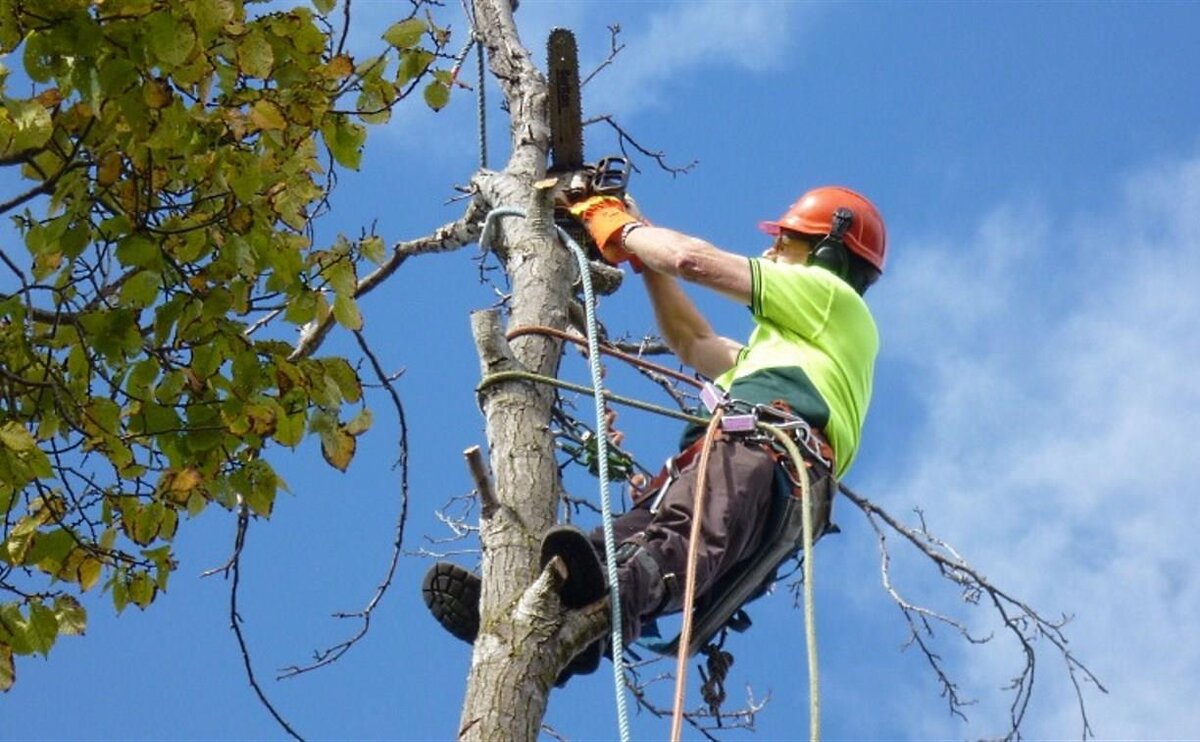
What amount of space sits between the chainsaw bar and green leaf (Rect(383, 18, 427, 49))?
1348mm

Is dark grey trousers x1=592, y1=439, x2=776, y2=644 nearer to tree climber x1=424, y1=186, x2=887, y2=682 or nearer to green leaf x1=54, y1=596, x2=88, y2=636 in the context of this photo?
tree climber x1=424, y1=186, x2=887, y2=682

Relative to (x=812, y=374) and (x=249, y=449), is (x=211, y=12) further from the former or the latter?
(x=812, y=374)

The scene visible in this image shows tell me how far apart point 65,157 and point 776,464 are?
1.85 metres

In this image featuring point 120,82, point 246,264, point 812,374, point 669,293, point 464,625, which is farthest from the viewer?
point 669,293

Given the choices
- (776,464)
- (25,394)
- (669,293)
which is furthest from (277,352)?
(669,293)

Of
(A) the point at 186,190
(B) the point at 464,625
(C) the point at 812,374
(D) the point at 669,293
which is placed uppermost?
(D) the point at 669,293

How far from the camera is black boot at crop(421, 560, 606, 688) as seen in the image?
4469 mm

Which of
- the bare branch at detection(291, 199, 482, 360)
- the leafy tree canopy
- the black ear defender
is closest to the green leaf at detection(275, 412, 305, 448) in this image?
the leafy tree canopy

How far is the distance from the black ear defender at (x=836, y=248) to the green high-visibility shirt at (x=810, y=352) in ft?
0.99

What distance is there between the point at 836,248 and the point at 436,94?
159 centimetres

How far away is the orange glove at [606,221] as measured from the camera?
17.3 feet

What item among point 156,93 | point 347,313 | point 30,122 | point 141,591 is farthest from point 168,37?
point 141,591

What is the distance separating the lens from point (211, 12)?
382cm

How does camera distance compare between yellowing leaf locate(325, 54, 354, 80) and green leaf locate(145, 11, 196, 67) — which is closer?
green leaf locate(145, 11, 196, 67)
